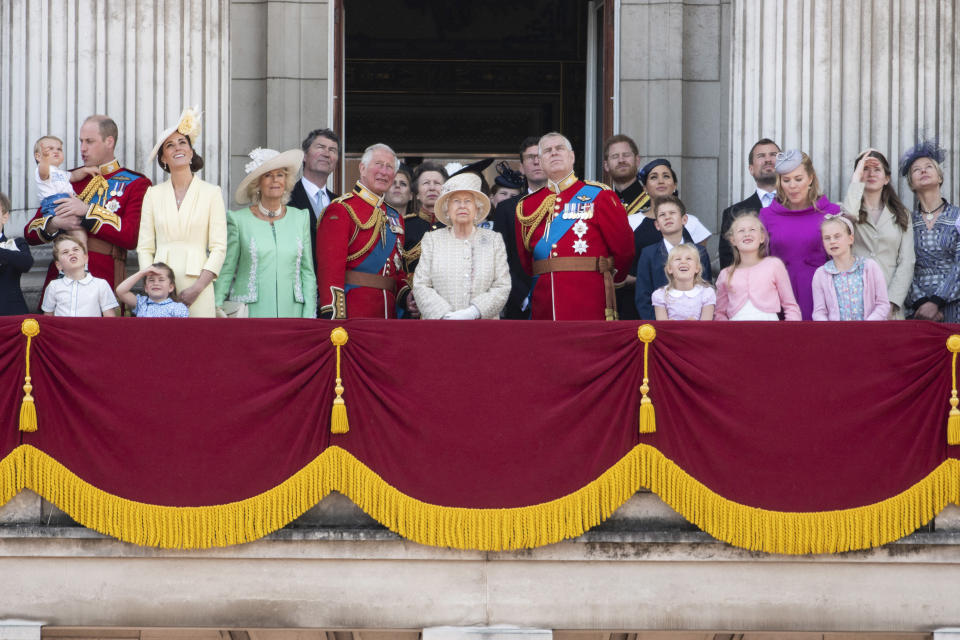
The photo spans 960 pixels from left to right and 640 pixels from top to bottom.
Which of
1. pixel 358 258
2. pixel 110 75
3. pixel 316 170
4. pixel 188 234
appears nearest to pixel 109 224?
pixel 188 234

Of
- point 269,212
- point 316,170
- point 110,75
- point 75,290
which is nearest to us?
point 75,290

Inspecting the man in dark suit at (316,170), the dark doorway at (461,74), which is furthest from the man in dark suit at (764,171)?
the dark doorway at (461,74)

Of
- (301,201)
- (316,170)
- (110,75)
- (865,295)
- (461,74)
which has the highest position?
(461,74)

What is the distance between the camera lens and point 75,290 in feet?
26.5

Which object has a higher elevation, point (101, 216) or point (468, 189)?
point (468, 189)

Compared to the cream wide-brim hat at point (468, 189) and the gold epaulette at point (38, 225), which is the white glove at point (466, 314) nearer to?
the cream wide-brim hat at point (468, 189)

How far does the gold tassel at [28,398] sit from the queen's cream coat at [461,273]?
2.10 meters

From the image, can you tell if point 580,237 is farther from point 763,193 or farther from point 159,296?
point 159,296

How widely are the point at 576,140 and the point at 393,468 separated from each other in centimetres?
949

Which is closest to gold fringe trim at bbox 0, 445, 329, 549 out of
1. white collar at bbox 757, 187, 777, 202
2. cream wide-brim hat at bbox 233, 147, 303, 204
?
cream wide-brim hat at bbox 233, 147, 303, 204

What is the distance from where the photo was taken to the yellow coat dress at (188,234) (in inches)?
320

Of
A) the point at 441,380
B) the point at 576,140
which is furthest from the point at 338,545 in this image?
the point at 576,140

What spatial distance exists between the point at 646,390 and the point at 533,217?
170 centimetres

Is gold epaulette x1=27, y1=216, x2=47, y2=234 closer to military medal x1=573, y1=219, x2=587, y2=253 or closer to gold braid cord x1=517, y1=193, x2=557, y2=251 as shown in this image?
gold braid cord x1=517, y1=193, x2=557, y2=251
